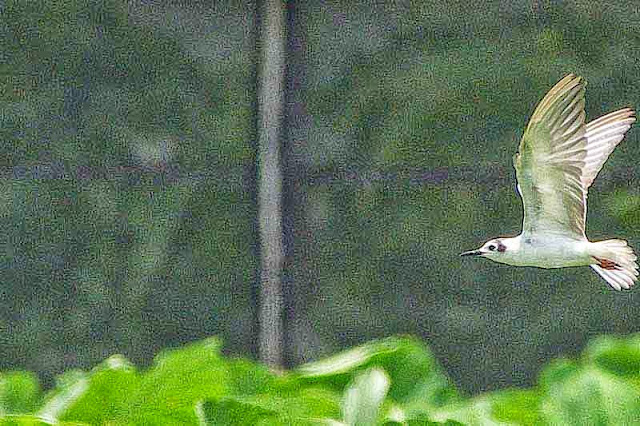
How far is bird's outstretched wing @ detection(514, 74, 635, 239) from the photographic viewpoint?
1363 millimetres

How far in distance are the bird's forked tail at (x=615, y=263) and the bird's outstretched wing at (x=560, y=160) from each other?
3 cm

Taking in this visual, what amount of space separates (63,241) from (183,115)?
1.43 ft

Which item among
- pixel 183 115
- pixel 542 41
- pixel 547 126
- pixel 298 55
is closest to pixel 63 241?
pixel 183 115

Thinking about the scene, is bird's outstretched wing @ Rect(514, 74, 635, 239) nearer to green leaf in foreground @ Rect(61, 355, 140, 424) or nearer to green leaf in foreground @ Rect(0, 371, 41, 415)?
green leaf in foreground @ Rect(61, 355, 140, 424)

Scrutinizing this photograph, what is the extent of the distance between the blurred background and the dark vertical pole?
0.08 feet

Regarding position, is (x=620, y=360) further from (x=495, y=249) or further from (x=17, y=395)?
(x=17, y=395)

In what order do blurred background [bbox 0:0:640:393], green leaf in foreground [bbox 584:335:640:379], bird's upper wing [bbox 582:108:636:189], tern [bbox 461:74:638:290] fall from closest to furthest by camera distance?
tern [bbox 461:74:638:290]
bird's upper wing [bbox 582:108:636:189]
green leaf in foreground [bbox 584:335:640:379]
blurred background [bbox 0:0:640:393]

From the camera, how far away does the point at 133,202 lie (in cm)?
346

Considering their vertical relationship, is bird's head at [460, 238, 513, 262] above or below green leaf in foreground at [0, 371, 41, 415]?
below

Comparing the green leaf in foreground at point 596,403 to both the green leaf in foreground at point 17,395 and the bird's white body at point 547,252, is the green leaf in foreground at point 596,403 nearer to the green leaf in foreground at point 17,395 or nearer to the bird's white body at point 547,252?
the bird's white body at point 547,252

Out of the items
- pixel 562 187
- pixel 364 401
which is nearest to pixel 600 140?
pixel 562 187

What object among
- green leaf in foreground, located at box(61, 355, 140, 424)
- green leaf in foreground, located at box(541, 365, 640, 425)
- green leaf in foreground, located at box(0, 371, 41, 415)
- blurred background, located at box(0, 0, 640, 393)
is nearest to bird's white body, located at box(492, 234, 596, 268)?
green leaf in foreground, located at box(541, 365, 640, 425)

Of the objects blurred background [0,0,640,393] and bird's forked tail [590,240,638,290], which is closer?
bird's forked tail [590,240,638,290]

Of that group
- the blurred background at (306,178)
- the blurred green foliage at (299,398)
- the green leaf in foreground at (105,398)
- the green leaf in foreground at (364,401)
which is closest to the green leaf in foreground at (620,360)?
the blurred green foliage at (299,398)
